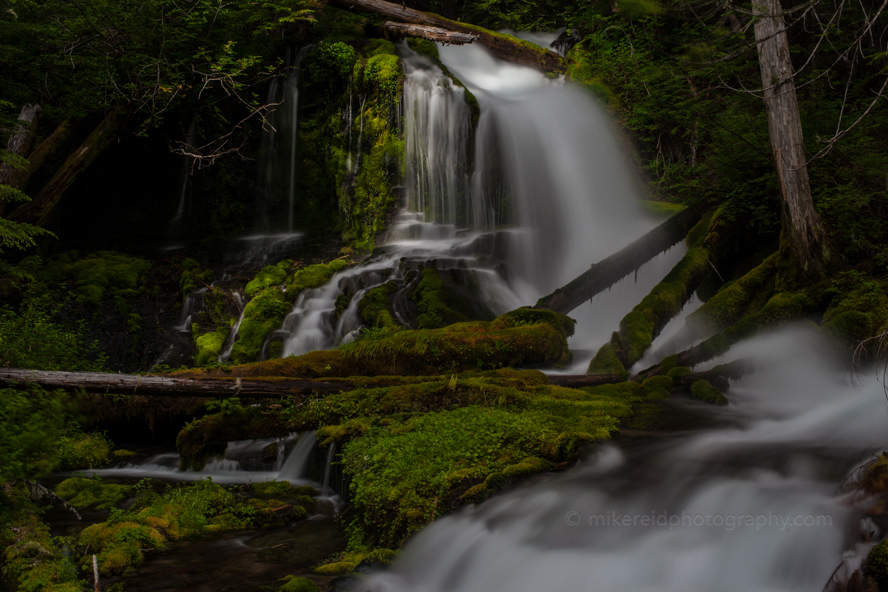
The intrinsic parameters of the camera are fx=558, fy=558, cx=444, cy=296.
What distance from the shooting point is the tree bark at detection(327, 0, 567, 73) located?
17.9 m

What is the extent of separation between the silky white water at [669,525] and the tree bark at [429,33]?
1441 cm

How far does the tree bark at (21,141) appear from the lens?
10492mm

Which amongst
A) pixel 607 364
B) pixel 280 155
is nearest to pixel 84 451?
pixel 607 364

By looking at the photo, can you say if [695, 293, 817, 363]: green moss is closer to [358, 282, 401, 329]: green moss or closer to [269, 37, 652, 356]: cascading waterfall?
[269, 37, 652, 356]: cascading waterfall

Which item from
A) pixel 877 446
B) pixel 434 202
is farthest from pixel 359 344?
pixel 434 202

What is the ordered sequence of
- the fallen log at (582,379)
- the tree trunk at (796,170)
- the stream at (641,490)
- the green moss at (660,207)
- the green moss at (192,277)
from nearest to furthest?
the stream at (641,490), the fallen log at (582,379), the tree trunk at (796,170), the green moss at (192,277), the green moss at (660,207)

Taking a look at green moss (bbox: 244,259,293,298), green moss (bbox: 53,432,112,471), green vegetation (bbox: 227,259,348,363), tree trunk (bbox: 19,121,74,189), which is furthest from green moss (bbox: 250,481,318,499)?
tree trunk (bbox: 19,121,74,189)

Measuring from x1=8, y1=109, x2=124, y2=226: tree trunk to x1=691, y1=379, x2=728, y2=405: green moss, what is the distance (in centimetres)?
1336

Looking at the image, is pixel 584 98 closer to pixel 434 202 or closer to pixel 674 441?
pixel 434 202

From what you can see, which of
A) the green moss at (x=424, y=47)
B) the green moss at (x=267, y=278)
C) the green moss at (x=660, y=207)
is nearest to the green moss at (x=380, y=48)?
the green moss at (x=424, y=47)

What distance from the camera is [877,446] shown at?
15.3ft

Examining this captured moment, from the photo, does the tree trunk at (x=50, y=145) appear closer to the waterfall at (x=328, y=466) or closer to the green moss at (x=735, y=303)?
the waterfall at (x=328, y=466)

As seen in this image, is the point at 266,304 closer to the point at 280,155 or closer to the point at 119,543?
the point at 119,543

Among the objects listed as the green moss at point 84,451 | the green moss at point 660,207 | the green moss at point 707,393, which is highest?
the green moss at point 660,207
